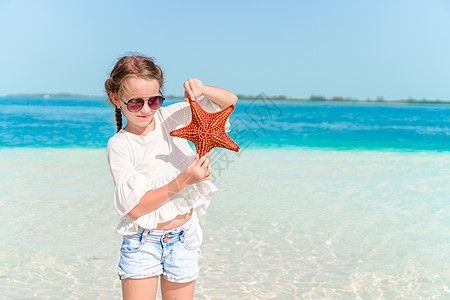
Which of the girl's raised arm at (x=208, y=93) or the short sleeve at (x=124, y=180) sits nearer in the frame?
the short sleeve at (x=124, y=180)

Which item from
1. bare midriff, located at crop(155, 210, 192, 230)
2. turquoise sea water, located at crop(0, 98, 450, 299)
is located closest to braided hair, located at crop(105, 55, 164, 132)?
turquoise sea water, located at crop(0, 98, 450, 299)

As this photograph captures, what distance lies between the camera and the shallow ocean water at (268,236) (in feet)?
12.5

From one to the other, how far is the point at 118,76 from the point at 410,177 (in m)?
8.10

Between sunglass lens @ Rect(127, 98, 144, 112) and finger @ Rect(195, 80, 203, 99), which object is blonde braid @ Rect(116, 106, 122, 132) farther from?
finger @ Rect(195, 80, 203, 99)

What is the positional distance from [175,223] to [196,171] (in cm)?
40

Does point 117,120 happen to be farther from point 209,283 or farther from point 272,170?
point 272,170

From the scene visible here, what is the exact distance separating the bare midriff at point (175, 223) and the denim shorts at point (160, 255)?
0.06 feet

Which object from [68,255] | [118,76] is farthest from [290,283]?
[118,76]

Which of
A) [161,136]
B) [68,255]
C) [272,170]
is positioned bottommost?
[272,170]

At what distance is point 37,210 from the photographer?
5973 mm

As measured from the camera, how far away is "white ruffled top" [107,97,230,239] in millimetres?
1850

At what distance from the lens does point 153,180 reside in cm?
199

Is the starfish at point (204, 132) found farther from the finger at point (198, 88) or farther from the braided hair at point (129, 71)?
the braided hair at point (129, 71)

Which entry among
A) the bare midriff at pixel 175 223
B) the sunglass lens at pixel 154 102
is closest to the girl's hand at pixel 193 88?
the sunglass lens at pixel 154 102
